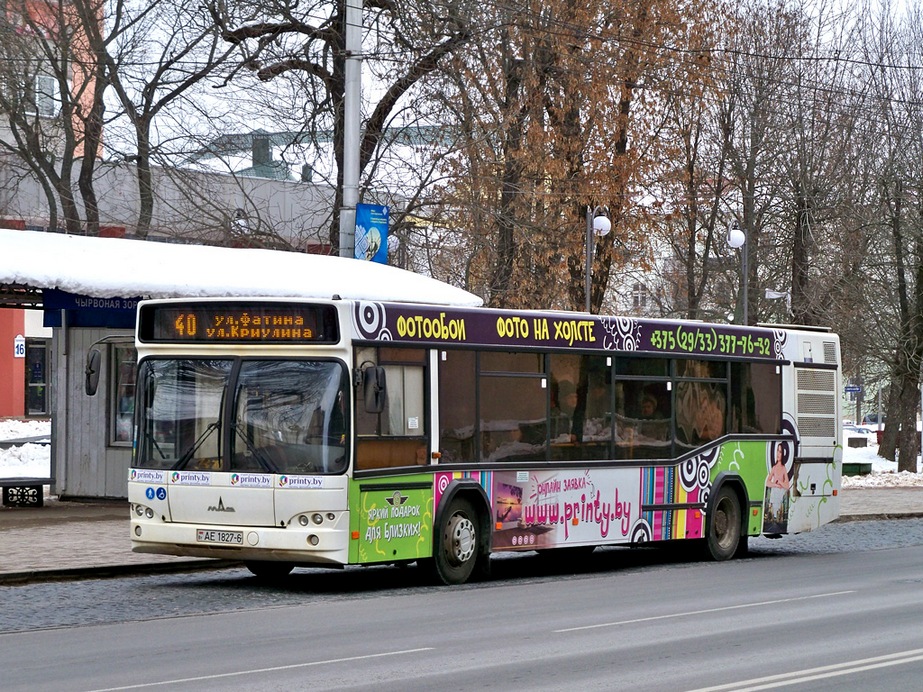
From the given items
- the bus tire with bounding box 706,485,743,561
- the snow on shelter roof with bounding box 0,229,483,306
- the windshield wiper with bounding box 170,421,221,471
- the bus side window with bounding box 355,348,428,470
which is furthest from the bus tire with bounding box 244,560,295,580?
the bus tire with bounding box 706,485,743,561

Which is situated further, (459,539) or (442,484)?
(459,539)

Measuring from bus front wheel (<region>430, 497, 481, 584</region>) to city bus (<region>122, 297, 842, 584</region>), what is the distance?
22 mm

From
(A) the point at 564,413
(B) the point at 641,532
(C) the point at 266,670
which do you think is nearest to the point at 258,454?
(A) the point at 564,413

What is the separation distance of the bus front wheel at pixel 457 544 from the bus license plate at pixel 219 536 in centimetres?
194

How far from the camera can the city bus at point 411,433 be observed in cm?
1369

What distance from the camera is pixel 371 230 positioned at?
2050cm

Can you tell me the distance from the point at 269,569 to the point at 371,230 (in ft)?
21.1

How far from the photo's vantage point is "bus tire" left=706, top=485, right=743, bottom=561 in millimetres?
18422

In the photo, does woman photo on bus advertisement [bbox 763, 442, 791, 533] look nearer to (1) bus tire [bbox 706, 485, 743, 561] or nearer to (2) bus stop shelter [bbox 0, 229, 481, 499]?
(1) bus tire [bbox 706, 485, 743, 561]

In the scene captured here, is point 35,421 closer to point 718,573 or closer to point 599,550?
point 599,550

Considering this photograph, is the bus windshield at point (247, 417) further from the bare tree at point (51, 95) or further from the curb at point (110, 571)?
the bare tree at point (51, 95)

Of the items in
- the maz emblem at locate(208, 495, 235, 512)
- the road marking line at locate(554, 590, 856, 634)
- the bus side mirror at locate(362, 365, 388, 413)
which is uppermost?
the bus side mirror at locate(362, 365, 388, 413)

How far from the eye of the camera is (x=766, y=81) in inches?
1556

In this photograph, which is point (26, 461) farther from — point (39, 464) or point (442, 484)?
point (442, 484)
